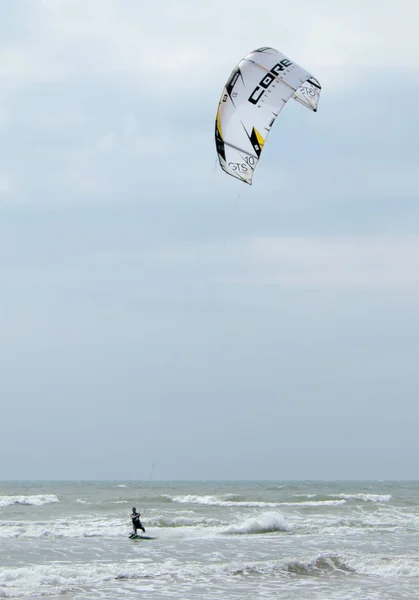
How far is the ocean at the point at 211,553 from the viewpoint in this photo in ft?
44.1

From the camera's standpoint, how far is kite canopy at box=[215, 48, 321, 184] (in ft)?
44.1

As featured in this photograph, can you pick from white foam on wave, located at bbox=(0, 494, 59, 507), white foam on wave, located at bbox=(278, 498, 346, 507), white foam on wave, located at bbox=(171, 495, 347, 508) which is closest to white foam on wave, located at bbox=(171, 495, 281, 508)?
white foam on wave, located at bbox=(171, 495, 347, 508)

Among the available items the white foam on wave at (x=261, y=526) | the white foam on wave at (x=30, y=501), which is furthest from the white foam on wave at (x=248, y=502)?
the white foam on wave at (x=261, y=526)

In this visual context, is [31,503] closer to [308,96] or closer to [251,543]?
[251,543]

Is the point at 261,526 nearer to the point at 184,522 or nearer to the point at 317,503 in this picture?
the point at 184,522

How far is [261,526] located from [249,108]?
1449cm

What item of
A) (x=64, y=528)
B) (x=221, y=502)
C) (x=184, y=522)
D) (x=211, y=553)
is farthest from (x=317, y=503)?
(x=211, y=553)

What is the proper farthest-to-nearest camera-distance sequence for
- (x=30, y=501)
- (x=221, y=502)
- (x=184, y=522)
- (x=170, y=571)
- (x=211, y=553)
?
(x=30, y=501), (x=221, y=502), (x=184, y=522), (x=211, y=553), (x=170, y=571)

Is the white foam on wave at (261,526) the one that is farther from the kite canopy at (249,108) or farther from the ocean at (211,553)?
the kite canopy at (249,108)

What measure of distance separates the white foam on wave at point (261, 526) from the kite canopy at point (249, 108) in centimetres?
1336

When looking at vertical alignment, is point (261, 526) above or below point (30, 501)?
above

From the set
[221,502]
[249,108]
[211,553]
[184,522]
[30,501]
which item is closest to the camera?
[249,108]

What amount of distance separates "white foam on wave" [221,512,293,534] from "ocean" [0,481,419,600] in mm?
34

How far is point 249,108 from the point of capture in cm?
1353
